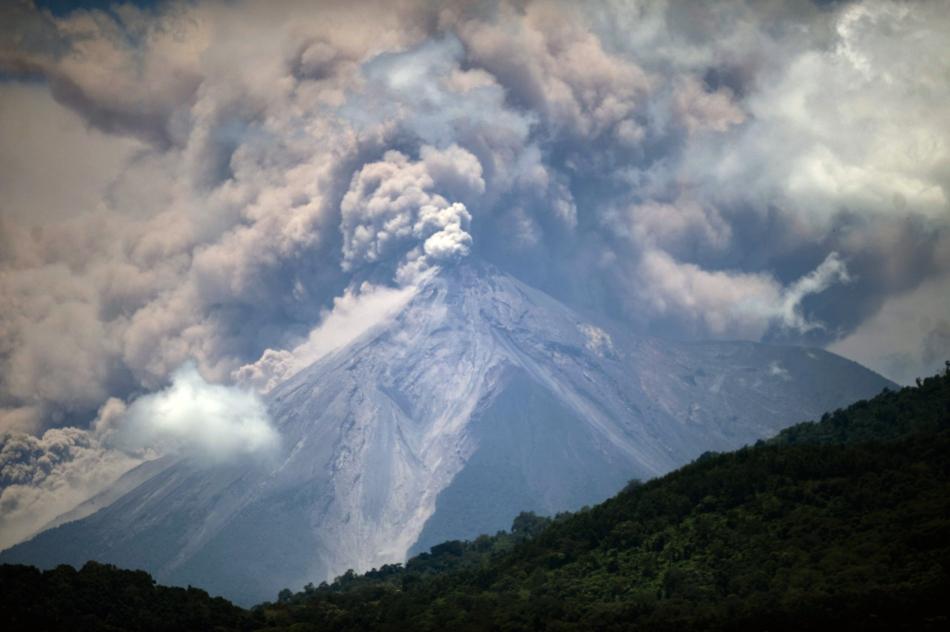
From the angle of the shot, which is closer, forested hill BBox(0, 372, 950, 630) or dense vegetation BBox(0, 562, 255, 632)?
forested hill BBox(0, 372, 950, 630)

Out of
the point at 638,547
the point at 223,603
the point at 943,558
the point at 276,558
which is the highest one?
the point at 276,558

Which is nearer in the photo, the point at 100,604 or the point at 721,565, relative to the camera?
the point at 100,604

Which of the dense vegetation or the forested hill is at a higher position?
the dense vegetation

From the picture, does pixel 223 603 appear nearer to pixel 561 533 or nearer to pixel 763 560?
pixel 561 533

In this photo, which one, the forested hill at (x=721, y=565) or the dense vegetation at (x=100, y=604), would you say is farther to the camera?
the dense vegetation at (x=100, y=604)

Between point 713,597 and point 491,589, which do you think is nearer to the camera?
point 713,597

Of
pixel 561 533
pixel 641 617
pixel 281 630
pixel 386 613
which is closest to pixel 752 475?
pixel 561 533

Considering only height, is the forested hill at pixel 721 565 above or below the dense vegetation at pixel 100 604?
below

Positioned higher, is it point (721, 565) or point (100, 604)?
point (100, 604)
